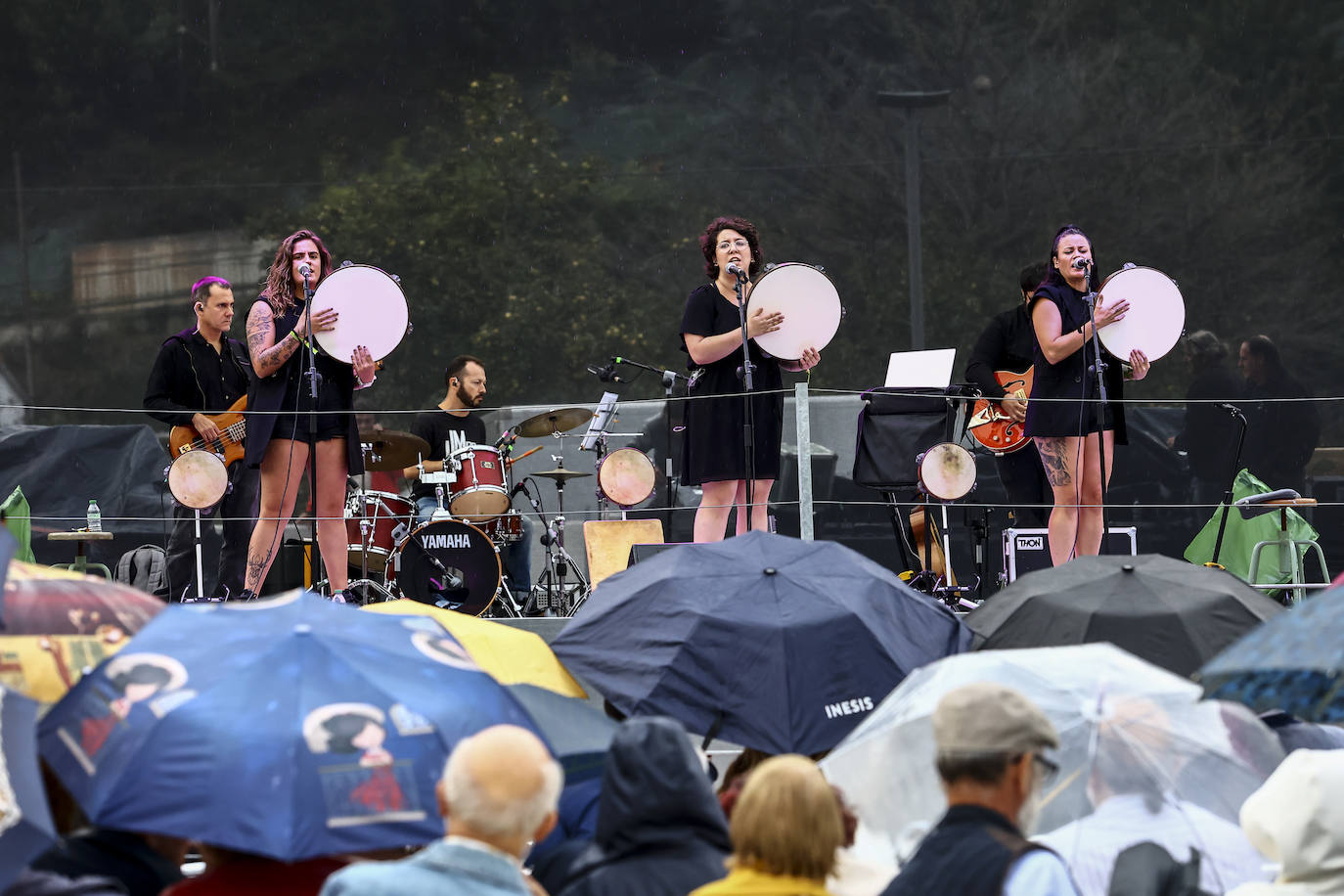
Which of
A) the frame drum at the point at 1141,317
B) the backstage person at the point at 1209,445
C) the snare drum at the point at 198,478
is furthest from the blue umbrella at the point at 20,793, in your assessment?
the backstage person at the point at 1209,445

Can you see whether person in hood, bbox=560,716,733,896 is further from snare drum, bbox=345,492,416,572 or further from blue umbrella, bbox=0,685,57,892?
snare drum, bbox=345,492,416,572

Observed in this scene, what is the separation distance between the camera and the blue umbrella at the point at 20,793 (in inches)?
104

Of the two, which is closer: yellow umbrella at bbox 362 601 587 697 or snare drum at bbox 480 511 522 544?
yellow umbrella at bbox 362 601 587 697

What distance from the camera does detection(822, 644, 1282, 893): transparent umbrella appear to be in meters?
3.21

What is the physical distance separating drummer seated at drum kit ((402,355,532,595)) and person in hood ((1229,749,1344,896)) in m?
6.36

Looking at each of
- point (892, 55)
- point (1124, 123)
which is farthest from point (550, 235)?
point (1124, 123)

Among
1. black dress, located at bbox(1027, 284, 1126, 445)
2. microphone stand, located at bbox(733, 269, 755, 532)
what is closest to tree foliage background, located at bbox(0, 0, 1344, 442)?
black dress, located at bbox(1027, 284, 1126, 445)

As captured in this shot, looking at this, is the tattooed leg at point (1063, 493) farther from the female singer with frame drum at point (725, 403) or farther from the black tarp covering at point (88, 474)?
the black tarp covering at point (88, 474)

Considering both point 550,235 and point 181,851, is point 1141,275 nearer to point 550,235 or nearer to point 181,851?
point 181,851

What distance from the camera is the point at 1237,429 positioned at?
1172cm

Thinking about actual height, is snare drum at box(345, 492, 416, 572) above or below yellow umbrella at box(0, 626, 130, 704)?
below

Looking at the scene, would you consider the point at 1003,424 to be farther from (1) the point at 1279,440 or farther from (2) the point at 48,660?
(2) the point at 48,660

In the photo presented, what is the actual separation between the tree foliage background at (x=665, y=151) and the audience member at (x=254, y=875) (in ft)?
37.5

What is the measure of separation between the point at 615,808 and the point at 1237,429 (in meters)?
9.66
